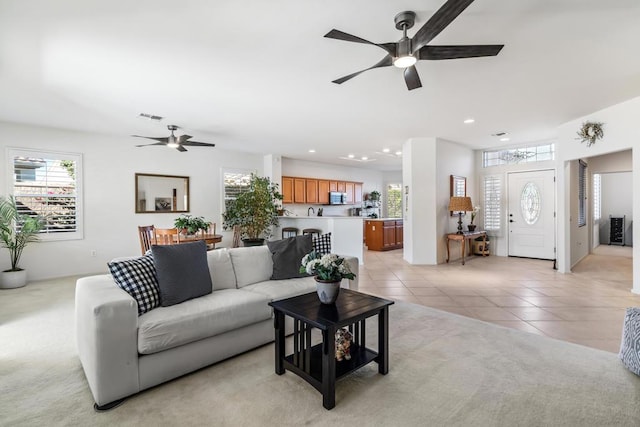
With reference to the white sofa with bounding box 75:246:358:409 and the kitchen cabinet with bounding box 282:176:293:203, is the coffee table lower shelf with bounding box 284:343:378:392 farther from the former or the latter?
the kitchen cabinet with bounding box 282:176:293:203

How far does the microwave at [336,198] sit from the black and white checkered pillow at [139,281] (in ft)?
23.3

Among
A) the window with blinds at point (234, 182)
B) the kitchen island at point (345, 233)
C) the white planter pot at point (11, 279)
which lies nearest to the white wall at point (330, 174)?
the window with blinds at point (234, 182)

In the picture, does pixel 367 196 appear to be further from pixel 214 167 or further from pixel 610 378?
pixel 610 378

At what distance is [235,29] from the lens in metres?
2.46

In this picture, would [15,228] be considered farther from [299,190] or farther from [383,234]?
[383,234]

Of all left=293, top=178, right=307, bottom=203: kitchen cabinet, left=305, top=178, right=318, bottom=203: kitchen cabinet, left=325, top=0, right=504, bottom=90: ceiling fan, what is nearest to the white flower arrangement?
left=325, top=0, right=504, bottom=90: ceiling fan

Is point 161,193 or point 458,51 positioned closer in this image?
point 458,51

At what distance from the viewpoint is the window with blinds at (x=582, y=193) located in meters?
6.38

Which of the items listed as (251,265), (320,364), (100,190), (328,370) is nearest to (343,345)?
(320,364)

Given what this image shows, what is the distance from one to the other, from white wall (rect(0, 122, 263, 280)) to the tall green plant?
0.18 m

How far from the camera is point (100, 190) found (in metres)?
5.75

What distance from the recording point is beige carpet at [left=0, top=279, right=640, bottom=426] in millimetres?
1802

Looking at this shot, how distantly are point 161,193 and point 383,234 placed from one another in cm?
564

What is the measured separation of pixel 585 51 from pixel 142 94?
4.70 m
